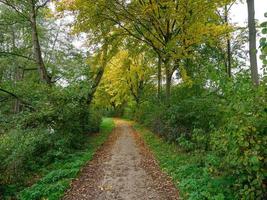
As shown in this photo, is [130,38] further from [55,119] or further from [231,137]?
[231,137]

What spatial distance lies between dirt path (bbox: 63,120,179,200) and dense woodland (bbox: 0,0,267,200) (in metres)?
0.74

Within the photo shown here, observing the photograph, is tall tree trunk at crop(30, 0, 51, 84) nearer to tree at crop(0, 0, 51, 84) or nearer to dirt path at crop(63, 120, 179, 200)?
tree at crop(0, 0, 51, 84)

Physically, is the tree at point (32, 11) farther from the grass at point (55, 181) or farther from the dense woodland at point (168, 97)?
the grass at point (55, 181)

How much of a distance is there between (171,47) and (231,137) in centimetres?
852

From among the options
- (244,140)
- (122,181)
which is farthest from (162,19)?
(244,140)

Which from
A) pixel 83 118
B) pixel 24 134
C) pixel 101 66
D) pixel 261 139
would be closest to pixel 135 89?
pixel 101 66

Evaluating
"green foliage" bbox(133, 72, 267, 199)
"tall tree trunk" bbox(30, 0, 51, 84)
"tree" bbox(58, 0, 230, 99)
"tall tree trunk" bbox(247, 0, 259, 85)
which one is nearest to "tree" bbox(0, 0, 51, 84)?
"tall tree trunk" bbox(30, 0, 51, 84)

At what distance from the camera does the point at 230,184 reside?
5492 mm

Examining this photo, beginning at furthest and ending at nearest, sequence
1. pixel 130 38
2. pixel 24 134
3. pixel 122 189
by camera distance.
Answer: pixel 130 38 < pixel 24 134 < pixel 122 189

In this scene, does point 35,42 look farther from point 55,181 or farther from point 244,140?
point 244,140

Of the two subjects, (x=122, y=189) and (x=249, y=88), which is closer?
(x=249, y=88)

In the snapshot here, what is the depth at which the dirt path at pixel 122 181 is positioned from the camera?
6.57 m

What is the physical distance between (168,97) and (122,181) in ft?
27.0

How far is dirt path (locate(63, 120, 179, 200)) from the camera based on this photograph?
21.6 ft
